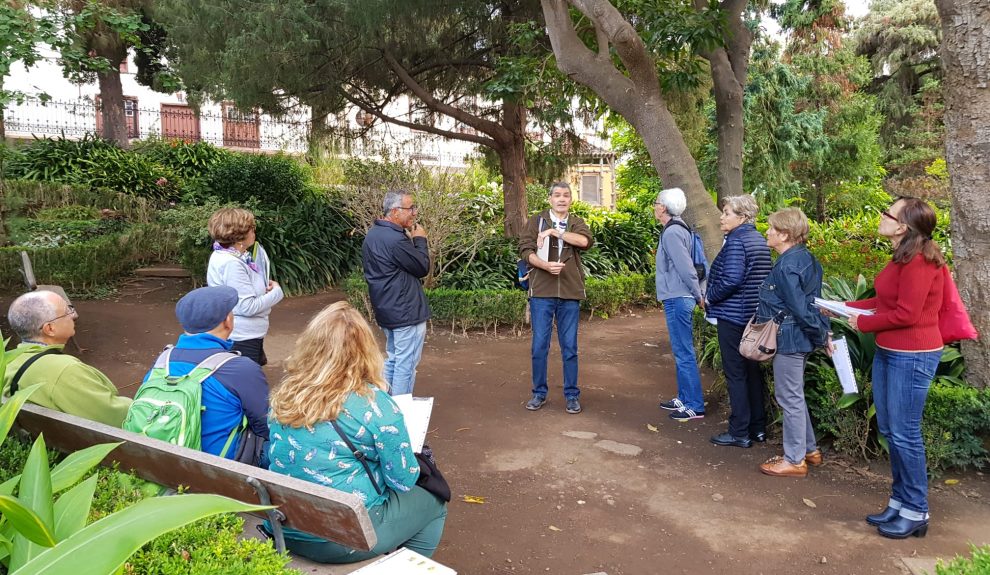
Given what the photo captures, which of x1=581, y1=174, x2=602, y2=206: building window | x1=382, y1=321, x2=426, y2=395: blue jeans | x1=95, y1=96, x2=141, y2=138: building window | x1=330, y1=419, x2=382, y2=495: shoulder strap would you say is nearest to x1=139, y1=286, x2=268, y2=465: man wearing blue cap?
x1=330, y1=419, x2=382, y2=495: shoulder strap

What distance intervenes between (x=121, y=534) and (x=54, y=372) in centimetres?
204

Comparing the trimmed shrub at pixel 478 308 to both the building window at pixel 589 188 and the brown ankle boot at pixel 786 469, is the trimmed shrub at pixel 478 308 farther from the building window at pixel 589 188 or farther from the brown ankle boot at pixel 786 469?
the building window at pixel 589 188

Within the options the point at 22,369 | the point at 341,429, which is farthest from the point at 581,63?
the point at 22,369

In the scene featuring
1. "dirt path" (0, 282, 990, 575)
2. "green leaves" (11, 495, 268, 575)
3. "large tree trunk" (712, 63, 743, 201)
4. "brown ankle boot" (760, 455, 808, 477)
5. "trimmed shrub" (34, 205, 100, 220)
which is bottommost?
"dirt path" (0, 282, 990, 575)

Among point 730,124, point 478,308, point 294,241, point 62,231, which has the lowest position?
point 478,308

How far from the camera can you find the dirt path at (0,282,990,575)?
374cm

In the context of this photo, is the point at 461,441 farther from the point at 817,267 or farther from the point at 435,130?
the point at 435,130

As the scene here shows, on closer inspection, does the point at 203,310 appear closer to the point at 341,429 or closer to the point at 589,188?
the point at 341,429

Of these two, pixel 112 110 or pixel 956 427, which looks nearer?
pixel 956 427

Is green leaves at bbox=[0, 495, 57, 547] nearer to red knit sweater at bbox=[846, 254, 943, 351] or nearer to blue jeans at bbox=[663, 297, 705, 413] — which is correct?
red knit sweater at bbox=[846, 254, 943, 351]

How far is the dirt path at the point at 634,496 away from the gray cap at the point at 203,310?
169 cm

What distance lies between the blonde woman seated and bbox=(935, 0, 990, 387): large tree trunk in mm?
3778

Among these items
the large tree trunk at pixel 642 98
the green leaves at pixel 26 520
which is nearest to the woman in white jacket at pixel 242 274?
the green leaves at pixel 26 520

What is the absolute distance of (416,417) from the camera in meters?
3.63
